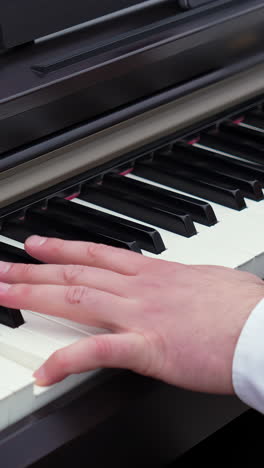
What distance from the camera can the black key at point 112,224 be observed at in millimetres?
1586

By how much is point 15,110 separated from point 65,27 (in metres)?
0.25

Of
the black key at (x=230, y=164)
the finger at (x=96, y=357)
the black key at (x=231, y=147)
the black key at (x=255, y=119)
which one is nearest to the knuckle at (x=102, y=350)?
the finger at (x=96, y=357)

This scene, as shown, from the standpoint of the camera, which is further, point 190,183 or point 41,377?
point 190,183

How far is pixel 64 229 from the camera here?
1637 millimetres

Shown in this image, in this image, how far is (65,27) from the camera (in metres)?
1.73

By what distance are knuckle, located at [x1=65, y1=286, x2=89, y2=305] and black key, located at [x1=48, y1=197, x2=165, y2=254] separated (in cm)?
28

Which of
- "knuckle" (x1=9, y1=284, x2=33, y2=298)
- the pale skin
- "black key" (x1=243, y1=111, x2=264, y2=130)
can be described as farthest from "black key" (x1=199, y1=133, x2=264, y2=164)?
"knuckle" (x1=9, y1=284, x2=33, y2=298)

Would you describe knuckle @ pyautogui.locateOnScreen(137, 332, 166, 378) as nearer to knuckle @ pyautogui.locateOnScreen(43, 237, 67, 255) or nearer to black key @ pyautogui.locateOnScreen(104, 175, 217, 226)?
knuckle @ pyautogui.locateOnScreen(43, 237, 67, 255)

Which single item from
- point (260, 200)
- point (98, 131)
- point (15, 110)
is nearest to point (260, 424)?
point (260, 200)

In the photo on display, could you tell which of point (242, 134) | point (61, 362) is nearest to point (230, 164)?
point (242, 134)

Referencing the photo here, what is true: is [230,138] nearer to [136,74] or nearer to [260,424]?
[136,74]

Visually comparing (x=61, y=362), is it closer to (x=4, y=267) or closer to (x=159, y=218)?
(x=4, y=267)

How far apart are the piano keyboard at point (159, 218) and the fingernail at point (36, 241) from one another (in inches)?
2.2

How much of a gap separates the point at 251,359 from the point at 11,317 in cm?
38
